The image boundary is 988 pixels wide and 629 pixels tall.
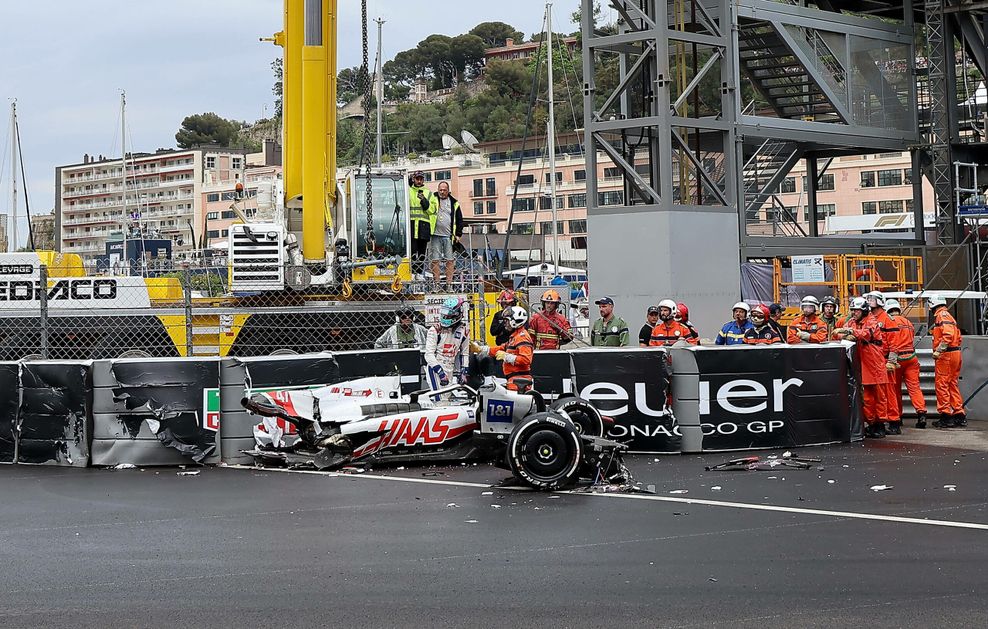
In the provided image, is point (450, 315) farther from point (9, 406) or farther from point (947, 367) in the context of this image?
point (947, 367)

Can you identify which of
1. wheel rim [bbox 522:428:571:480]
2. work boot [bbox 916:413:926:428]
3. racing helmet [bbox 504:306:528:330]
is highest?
racing helmet [bbox 504:306:528:330]

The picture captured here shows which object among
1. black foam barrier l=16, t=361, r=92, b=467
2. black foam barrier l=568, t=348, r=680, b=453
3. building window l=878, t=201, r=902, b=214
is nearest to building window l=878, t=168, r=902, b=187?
building window l=878, t=201, r=902, b=214

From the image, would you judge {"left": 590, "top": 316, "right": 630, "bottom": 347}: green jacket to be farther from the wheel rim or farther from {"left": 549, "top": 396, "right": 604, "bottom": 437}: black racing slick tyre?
the wheel rim

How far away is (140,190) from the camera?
143375mm

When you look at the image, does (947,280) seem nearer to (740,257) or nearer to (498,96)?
(740,257)

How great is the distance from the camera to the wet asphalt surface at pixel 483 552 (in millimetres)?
6297

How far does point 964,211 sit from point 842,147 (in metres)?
3.60

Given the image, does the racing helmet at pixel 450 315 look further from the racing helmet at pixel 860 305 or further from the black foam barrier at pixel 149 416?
the racing helmet at pixel 860 305

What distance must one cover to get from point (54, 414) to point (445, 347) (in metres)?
4.41

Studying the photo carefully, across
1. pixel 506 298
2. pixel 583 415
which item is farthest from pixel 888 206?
pixel 583 415

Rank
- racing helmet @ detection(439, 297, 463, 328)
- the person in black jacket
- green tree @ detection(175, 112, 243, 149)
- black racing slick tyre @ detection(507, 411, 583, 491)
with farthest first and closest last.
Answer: green tree @ detection(175, 112, 243, 149)
the person in black jacket
racing helmet @ detection(439, 297, 463, 328)
black racing slick tyre @ detection(507, 411, 583, 491)

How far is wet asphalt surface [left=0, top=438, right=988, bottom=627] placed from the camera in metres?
6.30

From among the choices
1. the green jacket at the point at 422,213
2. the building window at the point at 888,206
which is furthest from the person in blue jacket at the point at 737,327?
the building window at the point at 888,206

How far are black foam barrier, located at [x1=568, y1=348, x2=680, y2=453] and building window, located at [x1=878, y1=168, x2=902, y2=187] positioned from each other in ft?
197
